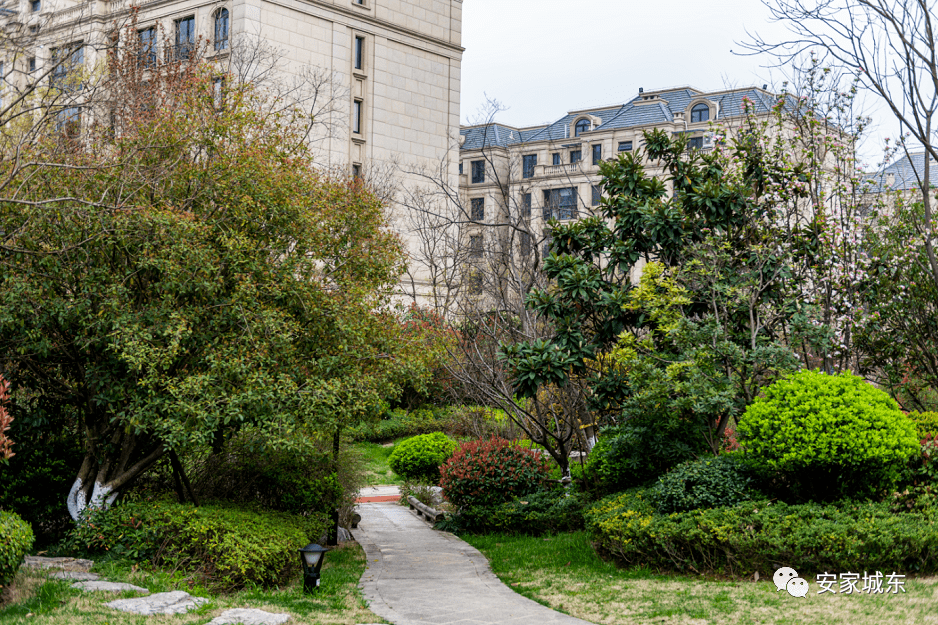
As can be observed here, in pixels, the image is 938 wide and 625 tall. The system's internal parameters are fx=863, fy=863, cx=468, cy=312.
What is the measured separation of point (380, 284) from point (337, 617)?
16.0ft

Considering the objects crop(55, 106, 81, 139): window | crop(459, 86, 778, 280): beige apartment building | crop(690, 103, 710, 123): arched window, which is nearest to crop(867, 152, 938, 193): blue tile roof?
crop(55, 106, 81, 139): window

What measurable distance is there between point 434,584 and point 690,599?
3125mm

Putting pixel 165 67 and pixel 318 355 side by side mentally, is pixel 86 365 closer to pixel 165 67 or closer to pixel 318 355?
pixel 318 355

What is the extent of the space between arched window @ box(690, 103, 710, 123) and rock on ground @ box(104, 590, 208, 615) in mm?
49177

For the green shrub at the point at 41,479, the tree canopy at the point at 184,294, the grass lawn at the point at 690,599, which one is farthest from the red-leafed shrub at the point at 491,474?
the green shrub at the point at 41,479

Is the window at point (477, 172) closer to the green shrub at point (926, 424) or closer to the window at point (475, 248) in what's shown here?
the window at point (475, 248)

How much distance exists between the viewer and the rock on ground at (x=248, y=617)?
7258 mm

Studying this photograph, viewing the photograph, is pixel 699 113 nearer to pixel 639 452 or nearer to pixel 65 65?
pixel 639 452

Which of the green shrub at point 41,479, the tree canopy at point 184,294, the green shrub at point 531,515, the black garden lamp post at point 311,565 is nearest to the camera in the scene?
the black garden lamp post at point 311,565

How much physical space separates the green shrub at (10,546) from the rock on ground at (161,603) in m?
0.93

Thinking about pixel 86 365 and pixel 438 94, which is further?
pixel 438 94

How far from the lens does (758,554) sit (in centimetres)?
874

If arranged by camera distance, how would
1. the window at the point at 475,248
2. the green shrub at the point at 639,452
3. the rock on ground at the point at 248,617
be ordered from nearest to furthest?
1. the rock on ground at the point at 248,617
2. the green shrub at the point at 639,452
3. the window at the point at 475,248

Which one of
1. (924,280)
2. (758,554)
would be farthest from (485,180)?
(758,554)
